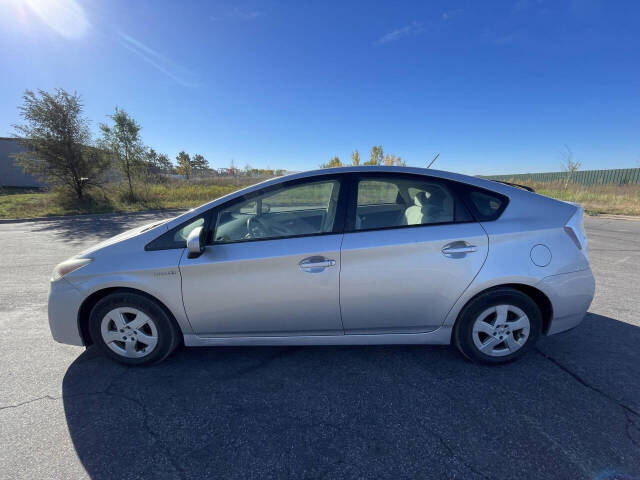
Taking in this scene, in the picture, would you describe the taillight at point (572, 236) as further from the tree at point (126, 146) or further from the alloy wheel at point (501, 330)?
the tree at point (126, 146)

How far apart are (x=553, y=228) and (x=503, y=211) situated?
1.26 feet

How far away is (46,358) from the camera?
2.50 meters

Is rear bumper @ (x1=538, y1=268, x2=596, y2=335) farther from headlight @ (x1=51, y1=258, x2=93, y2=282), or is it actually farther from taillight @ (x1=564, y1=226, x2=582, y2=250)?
headlight @ (x1=51, y1=258, x2=93, y2=282)

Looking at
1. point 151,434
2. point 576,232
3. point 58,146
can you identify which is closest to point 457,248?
point 576,232

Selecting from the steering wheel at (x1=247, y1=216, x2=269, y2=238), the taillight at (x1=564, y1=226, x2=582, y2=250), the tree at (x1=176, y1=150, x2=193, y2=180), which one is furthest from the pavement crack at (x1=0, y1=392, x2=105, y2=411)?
the tree at (x1=176, y1=150, x2=193, y2=180)

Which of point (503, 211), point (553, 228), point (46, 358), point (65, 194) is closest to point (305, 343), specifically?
point (503, 211)

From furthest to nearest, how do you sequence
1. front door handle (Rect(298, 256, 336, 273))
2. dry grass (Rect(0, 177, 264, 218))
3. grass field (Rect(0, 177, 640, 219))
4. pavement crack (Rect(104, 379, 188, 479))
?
1. dry grass (Rect(0, 177, 264, 218))
2. grass field (Rect(0, 177, 640, 219))
3. front door handle (Rect(298, 256, 336, 273))
4. pavement crack (Rect(104, 379, 188, 479))

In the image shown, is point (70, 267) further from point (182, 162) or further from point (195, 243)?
point (182, 162)

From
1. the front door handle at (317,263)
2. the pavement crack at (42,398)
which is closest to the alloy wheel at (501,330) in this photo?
the front door handle at (317,263)

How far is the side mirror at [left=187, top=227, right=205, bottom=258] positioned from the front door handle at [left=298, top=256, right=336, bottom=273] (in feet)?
2.47

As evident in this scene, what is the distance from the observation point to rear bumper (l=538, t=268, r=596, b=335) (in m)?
2.14

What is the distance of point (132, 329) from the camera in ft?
7.47

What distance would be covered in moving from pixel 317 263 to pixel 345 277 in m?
0.24

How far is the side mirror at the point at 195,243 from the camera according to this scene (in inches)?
79.0
